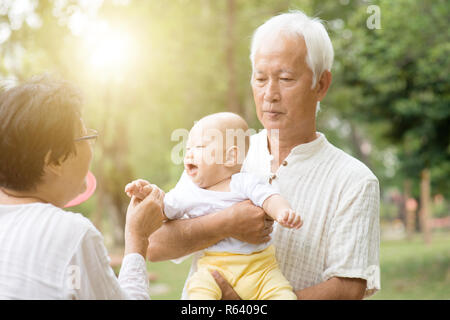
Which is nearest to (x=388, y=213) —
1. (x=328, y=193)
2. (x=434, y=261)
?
(x=434, y=261)

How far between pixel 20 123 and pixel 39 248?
423 mm

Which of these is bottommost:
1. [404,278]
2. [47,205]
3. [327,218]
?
[404,278]

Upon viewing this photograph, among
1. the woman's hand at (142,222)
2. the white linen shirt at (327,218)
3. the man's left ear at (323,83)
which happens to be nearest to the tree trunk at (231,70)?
the man's left ear at (323,83)

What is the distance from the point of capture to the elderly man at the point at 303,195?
2.20 meters

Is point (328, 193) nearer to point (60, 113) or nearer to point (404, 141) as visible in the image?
point (60, 113)

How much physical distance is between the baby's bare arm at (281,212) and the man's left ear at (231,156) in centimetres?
28

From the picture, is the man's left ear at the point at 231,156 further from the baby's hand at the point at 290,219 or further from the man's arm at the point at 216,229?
the baby's hand at the point at 290,219

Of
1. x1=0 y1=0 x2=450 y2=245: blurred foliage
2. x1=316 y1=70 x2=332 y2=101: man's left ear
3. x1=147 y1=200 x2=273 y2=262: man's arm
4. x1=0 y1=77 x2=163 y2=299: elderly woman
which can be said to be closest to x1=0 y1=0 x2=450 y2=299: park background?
x1=0 y1=0 x2=450 y2=245: blurred foliage

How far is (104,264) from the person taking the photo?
1.80m

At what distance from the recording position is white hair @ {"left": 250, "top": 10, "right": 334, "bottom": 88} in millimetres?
2357

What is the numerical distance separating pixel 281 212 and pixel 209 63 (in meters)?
13.1

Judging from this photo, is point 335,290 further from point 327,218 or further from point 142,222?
point 142,222

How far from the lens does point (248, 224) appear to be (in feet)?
7.02

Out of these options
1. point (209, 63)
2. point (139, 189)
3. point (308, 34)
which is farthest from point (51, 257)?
point (209, 63)
